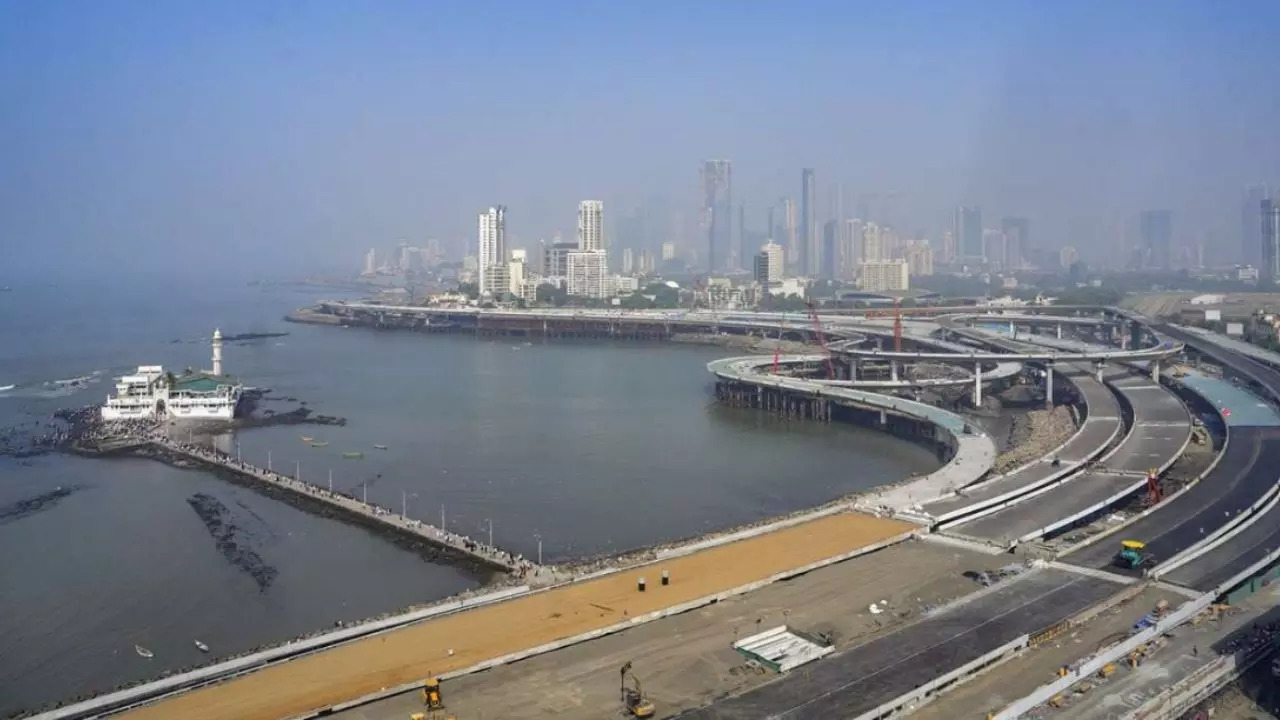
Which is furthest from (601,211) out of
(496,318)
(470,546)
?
(470,546)

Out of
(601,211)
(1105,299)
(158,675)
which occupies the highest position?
(601,211)

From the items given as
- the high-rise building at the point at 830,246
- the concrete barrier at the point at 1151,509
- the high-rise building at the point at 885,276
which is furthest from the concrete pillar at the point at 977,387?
the high-rise building at the point at 830,246

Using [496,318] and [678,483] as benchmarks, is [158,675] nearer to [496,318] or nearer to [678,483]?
[678,483]

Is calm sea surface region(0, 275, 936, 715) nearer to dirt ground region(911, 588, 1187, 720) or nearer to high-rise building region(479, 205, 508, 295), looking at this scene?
dirt ground region(911, 588, 1187, 720)

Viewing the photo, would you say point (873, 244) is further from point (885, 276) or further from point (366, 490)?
point (366, 490)

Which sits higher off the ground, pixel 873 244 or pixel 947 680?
pixel 873 244

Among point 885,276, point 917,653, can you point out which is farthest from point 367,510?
point 885,276
